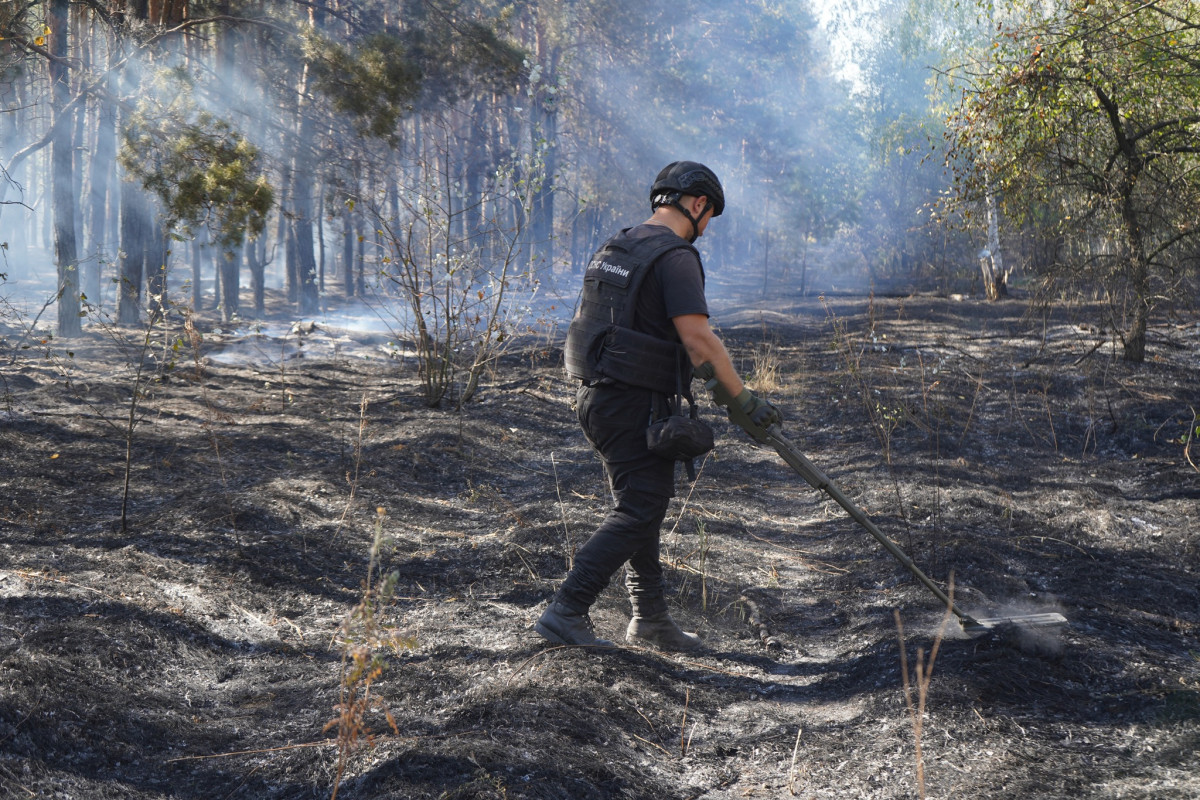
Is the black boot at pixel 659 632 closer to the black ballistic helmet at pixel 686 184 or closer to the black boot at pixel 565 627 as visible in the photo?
the black boot at pixel 565 627

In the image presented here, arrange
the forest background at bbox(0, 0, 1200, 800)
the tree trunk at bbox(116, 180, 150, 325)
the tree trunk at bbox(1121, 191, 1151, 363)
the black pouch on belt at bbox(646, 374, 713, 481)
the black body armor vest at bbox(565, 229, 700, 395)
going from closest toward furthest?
the forest background at bbox(0, 0, 1200, 800), the black pouch on belt at bbox(646, 374, 713, 481), the black body armor vest at bbox(565, 229, 700, 395), the tree trunk at bbox(1121, 191, 1151, 363), the tree trunk at bbox(116, 180, 150, 325)

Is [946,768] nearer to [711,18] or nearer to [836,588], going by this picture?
[836,588]

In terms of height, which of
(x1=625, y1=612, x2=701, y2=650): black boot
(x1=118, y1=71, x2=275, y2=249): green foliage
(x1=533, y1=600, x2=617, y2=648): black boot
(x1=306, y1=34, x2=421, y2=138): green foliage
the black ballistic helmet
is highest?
(x1=306, y1=34, x2=421, y2=138): green foliage

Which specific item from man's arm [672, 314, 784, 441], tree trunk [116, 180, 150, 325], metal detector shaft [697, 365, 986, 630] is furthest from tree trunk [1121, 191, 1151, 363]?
tree trunk [116, 180, 150, 325]

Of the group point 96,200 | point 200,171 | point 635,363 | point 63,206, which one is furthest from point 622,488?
point 96,200

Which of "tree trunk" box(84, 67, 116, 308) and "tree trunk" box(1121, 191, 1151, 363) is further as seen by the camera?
"tree trunk" box(84, 67, 116, 308)

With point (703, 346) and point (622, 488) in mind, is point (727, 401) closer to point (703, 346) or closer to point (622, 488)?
point (703, 346)

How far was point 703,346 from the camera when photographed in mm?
3416

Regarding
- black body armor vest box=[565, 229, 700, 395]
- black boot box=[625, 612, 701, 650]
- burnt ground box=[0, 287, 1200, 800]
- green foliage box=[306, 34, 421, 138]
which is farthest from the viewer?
green foliage box=[306, 34, 421, 138]

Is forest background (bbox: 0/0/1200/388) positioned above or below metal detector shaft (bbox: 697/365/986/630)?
above

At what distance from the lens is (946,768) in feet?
9.11

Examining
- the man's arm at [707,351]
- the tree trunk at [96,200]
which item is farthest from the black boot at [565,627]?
the tree trunk at [96,200]

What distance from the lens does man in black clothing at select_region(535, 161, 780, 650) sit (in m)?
3.45

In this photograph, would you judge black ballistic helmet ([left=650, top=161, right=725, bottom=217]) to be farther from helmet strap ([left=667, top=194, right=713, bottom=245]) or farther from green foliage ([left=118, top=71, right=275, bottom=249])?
green foliage ([left=118, top=71, right=275, bottom=249])
